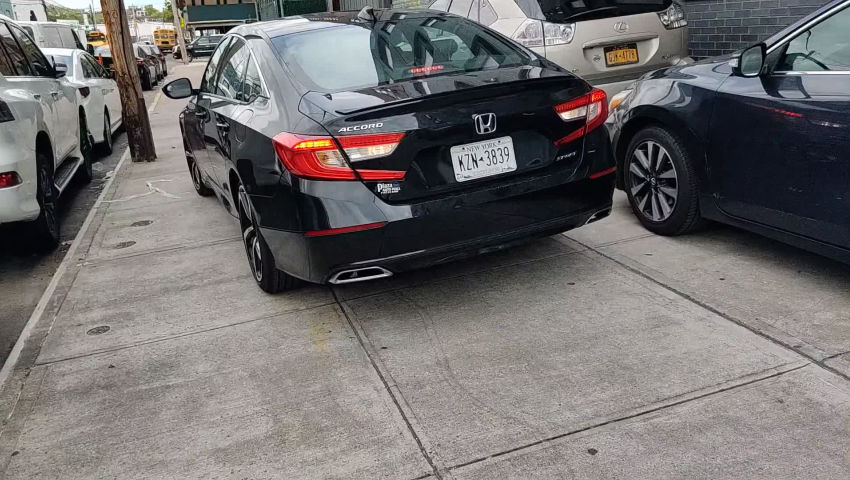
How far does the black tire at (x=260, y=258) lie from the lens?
4219 millimetres

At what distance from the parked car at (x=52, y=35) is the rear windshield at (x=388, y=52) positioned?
Answer: 42.0 ft

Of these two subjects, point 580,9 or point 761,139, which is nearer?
point 761,139

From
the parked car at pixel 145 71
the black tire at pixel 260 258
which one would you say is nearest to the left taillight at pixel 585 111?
the black tire at pixel 260 258

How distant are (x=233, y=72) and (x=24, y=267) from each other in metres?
2.27

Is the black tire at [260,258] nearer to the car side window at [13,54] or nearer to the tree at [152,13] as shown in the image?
the car side window at [13,54]

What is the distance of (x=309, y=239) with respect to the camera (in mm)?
3562

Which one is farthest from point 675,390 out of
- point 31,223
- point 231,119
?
point 31,223

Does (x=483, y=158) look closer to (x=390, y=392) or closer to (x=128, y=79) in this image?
(x=390, y=392)

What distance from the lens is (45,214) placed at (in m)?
5.57

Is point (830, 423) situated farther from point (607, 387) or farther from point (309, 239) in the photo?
point (309, 239)

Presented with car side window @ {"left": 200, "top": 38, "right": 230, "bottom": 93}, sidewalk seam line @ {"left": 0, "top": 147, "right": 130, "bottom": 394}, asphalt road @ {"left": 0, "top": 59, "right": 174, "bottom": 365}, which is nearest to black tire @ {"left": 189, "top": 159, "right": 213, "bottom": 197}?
sidewalk seam line @ {"left": 0, "top": 147, "right": 130, "bottom": 394}

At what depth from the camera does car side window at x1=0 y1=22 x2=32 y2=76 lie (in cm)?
616

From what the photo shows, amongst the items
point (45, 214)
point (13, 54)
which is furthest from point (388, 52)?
point (13, 54)

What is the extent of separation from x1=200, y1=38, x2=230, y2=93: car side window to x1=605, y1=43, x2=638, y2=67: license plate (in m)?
3.10
